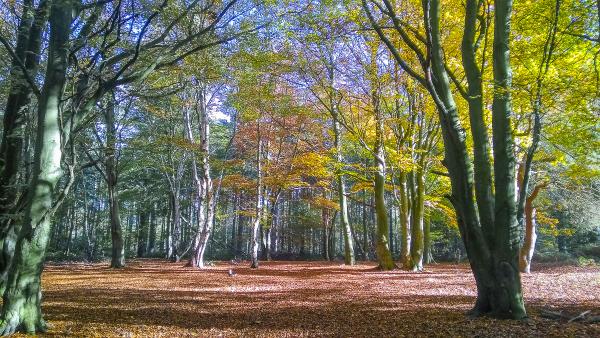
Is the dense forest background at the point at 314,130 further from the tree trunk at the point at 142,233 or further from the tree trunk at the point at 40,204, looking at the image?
the tree trunk at the point at 40,204

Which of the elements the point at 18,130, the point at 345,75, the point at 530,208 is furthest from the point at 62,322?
the point at 530,208

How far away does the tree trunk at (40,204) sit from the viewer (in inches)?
191

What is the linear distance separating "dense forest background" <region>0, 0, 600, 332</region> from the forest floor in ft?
4.19

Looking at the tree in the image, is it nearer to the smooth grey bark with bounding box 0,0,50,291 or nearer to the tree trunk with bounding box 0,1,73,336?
the tree trunk with bounding box 0,1,73,336

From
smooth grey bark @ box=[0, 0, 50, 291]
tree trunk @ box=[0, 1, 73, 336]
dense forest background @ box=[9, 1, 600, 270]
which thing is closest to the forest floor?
tree trunk @ box=[0, 1, 73, 336]

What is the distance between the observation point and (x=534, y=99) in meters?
5.86

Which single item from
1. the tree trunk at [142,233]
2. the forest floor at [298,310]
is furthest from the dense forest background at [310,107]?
the forest floor at [298,310]

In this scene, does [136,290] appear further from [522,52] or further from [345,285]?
[522,52]

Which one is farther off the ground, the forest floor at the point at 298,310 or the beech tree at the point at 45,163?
the beech tree at the point at 45,163

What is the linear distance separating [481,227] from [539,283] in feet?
20.4

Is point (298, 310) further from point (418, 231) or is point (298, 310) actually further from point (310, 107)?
point (310, 107)

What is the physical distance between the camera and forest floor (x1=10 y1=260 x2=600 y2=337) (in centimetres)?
520

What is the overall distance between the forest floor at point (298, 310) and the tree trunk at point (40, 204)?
44cm

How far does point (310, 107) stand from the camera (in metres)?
19.2
